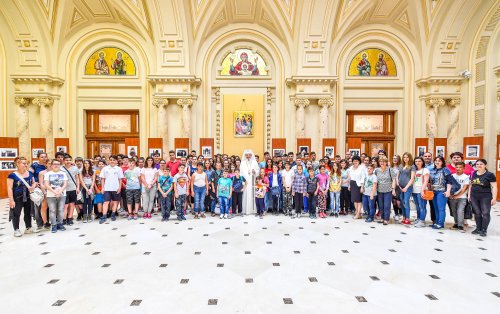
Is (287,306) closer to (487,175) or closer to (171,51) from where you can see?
(487,175)

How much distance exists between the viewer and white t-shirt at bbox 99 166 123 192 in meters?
6.98

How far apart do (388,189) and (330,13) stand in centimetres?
894

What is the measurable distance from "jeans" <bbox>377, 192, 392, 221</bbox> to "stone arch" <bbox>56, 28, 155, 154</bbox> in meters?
10.8

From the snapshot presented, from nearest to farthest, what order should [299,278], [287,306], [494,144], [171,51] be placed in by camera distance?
1. [287,306]
2. [299,278]
3. [494,144]
4. [171,51]

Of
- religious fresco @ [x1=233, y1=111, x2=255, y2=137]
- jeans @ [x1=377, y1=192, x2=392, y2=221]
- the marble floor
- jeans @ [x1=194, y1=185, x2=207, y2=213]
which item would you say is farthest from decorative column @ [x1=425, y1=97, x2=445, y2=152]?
jeans @ [x1=194, y1=185, x2=207, y2=213]

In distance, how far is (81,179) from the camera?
6797 mm

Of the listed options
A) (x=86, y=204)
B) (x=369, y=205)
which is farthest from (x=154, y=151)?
(x=369, y=205)

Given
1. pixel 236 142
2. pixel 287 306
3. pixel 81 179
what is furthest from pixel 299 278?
pixel 236 142

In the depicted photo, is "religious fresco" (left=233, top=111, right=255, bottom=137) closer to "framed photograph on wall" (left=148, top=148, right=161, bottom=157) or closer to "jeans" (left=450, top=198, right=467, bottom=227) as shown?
"framed photograph on wall" (left=148, top=148, right=161, bottom=157)

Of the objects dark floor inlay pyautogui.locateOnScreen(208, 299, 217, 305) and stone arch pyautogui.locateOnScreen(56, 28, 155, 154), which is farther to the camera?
stone arch pyautogui.locateOnScreen(56, 28, 155, 154)

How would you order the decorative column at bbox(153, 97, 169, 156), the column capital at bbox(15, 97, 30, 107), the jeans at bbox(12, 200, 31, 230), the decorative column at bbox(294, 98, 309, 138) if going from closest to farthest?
the jeans at bbox(12, 200, 31, 230) → the column capital at bbox(15, 97, 30, 107) → the decorative column at bbox(153, 97, 169, 156) → the decorative column at bbox(294, 98, 309, 138)

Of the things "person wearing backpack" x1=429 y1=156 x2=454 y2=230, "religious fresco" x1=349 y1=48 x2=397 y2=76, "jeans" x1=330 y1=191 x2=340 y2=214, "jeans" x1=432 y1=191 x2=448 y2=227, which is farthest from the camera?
"religious fresco" x1=349 y1=48 x2=397 y2=76

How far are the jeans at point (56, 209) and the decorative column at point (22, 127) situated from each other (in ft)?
25.7

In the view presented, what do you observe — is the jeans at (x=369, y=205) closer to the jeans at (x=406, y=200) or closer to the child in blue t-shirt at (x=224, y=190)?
the jeans at (x=406, y=200)
